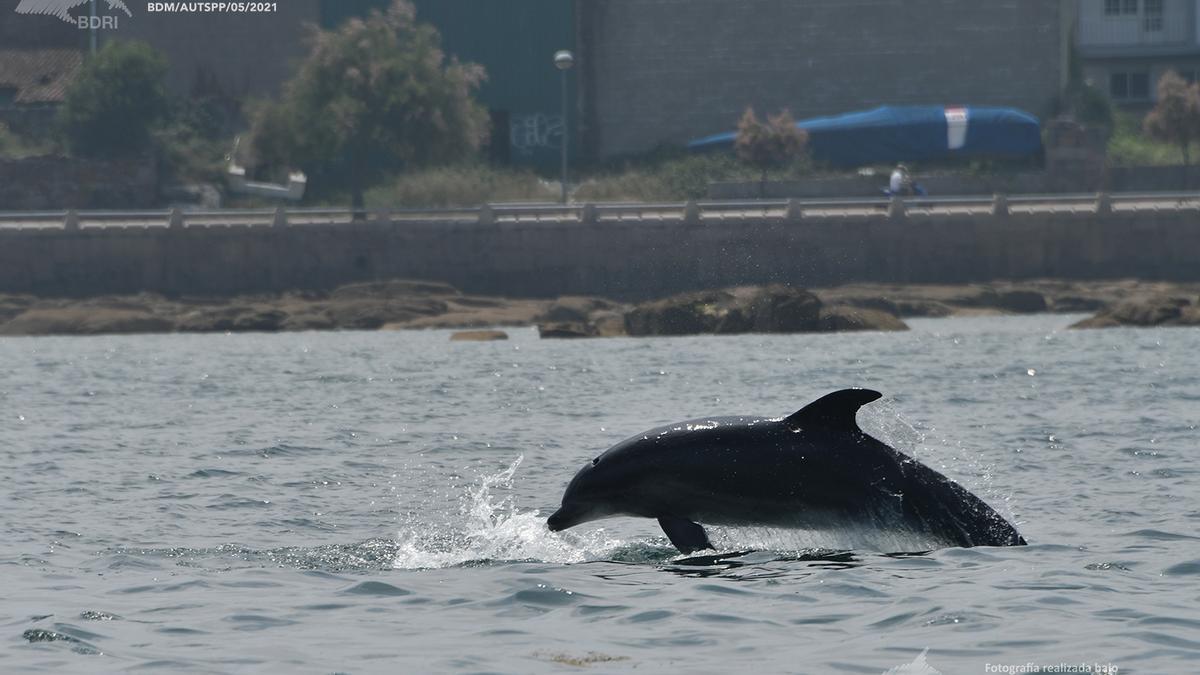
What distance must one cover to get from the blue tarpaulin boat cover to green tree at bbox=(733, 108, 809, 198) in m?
2.01

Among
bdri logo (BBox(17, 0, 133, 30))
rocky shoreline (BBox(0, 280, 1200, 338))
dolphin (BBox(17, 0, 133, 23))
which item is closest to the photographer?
rocky shoreline (BBox(0, 280, 1200, 338))

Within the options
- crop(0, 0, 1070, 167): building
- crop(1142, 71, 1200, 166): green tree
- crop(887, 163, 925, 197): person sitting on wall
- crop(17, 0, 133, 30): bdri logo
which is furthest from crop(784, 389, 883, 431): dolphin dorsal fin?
crop(17, 0, 133, 30): bdri logo

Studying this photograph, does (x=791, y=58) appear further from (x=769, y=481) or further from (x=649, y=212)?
(x=769, y=481)

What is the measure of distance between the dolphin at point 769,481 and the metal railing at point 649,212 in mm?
36504

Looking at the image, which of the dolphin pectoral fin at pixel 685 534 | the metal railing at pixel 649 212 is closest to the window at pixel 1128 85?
the metal railing at pixel 649 212

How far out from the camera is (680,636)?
9.40 meters

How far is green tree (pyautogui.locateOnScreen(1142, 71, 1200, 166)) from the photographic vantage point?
55.7 m

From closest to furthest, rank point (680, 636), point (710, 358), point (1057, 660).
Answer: point (1057, 660) < point (680, 636) < point (710, 358)

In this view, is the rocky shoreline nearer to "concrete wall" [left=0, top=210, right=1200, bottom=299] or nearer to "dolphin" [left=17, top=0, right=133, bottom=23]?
"concrete wall" [left=0, top=210, right=1200, bottom=299]

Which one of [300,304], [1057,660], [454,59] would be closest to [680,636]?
[1057,660]

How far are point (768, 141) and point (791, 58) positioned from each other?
24.2ft

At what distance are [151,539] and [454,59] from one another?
45.0 metres

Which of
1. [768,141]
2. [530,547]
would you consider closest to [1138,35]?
[768,141]

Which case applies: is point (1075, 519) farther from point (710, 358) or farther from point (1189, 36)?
point (1189, 36)
